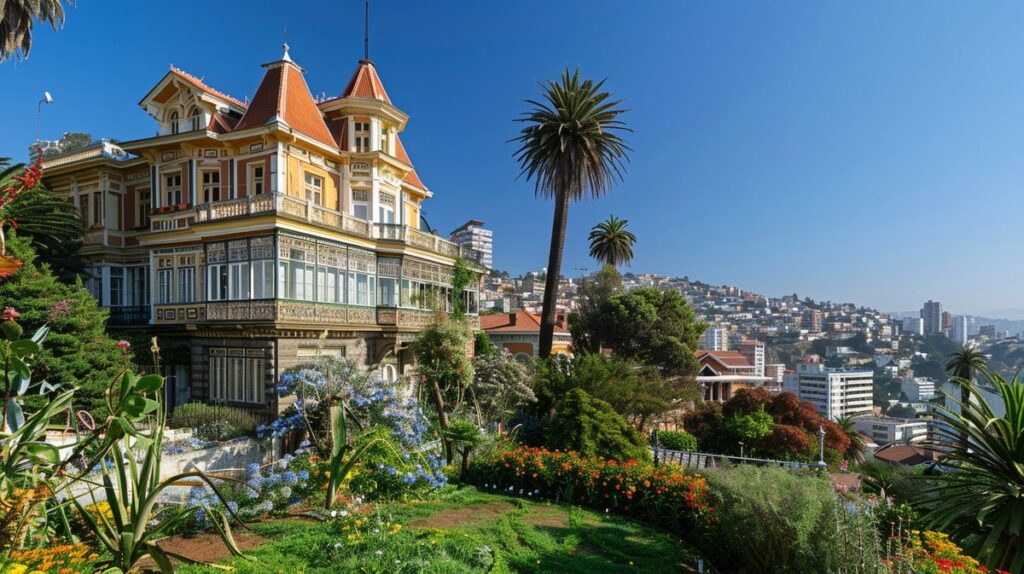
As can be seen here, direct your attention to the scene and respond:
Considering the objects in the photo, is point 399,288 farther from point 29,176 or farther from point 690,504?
point 29,176

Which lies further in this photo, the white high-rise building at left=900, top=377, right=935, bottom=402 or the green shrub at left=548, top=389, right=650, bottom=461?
the white high-rise building at left=900, top=377, right=935, bottom=402

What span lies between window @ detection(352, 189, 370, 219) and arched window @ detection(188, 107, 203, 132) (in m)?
6.18

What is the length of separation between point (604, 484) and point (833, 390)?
11507 cm

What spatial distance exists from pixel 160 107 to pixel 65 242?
6506mm

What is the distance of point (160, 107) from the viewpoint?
20.8 m

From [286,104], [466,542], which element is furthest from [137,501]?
[286,104]

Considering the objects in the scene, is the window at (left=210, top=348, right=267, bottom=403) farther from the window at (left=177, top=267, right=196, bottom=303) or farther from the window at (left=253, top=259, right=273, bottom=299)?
the window at (left=177, top=267, right=196, bottom=303)

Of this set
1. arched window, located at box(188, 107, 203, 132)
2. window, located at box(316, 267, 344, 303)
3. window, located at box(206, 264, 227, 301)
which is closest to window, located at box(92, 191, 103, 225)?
arched window, located at box(188, 107, 203, 132)

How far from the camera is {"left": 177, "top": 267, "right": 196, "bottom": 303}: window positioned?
18.7 m

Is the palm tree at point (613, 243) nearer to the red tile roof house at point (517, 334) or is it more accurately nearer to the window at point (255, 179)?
the red tile roof house at point (517, 334)

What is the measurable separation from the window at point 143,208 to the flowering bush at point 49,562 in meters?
20.8

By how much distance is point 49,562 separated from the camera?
4.20 meters

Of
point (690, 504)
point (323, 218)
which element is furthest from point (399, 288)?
point (690, 504)

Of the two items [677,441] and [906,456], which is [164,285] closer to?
[677,441]
